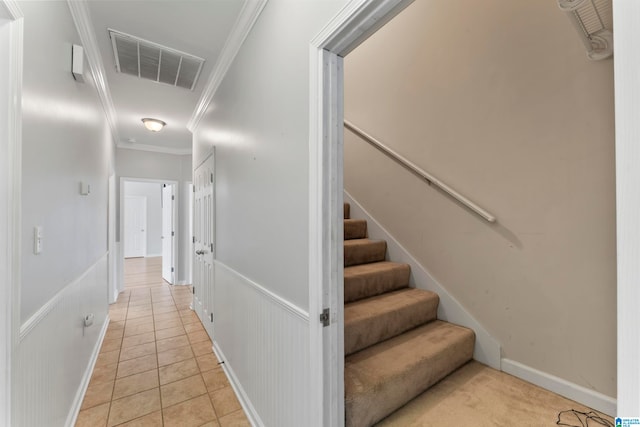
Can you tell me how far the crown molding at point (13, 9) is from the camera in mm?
→ 945

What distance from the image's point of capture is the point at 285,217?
1397 millimetres

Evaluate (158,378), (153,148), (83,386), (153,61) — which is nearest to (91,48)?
(153,61)

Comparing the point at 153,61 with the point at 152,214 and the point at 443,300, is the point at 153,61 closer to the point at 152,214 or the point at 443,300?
the point at 443,300

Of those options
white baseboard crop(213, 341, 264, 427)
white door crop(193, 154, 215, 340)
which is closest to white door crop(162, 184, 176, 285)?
white door crop(193, 154, 215, 340)

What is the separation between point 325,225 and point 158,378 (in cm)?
224

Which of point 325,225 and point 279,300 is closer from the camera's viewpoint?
point 325,225

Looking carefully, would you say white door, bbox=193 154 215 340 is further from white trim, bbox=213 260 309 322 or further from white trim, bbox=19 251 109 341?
white trim, bbox=19 251 109 341

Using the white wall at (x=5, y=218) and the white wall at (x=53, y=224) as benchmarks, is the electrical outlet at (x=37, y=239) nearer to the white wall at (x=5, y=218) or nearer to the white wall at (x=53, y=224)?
the white wall at (x=53, y=224)

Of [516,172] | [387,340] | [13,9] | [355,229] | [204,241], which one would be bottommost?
[387,340]

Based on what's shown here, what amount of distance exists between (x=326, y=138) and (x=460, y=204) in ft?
4.88

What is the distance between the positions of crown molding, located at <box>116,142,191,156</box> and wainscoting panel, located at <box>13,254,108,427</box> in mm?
3342

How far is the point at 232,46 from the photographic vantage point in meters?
2.11

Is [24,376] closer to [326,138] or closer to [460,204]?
[326,138]

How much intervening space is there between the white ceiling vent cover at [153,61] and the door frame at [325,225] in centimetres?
176
